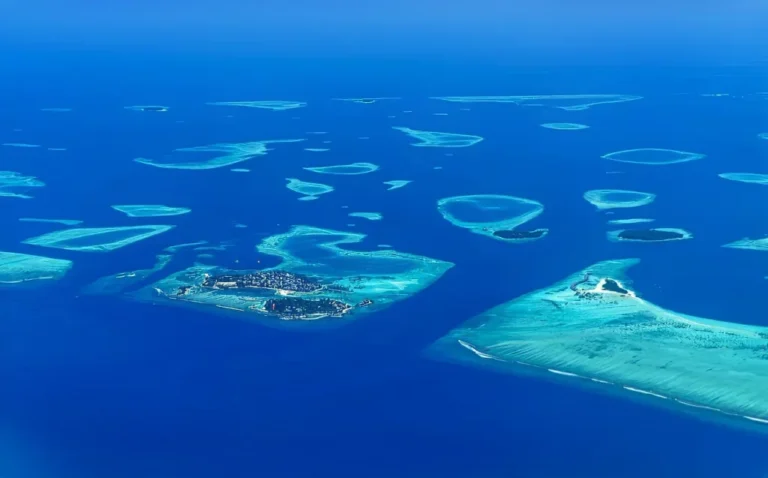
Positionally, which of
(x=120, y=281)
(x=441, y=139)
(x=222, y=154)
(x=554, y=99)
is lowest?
(x=120, y=281)

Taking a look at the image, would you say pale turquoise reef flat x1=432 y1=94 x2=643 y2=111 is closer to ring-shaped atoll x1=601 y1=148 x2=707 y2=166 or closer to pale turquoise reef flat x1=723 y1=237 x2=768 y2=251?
ring-shaped atoll x1=601 y1=148 x2=707 y2=166

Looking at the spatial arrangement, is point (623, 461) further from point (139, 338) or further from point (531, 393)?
point (139, 338)

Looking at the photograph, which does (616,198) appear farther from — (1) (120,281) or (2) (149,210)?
(1) (120,281)

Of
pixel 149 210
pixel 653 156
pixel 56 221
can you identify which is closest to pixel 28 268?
pixel 56 221

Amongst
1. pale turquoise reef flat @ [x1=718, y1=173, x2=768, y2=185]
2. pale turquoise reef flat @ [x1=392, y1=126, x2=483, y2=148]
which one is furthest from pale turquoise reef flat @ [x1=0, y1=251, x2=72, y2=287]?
pale turquoise reef flat @ [x1=718, y1=173, x2=768, y2=185]

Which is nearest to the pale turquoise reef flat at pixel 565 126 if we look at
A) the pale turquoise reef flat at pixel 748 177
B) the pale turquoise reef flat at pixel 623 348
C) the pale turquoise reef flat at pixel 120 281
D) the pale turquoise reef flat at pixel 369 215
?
the pale turquoise reef flat at pixel 748 177

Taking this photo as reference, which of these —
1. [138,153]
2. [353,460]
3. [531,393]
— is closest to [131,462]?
[353,460]

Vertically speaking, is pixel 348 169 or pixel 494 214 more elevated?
pixel 348 169
